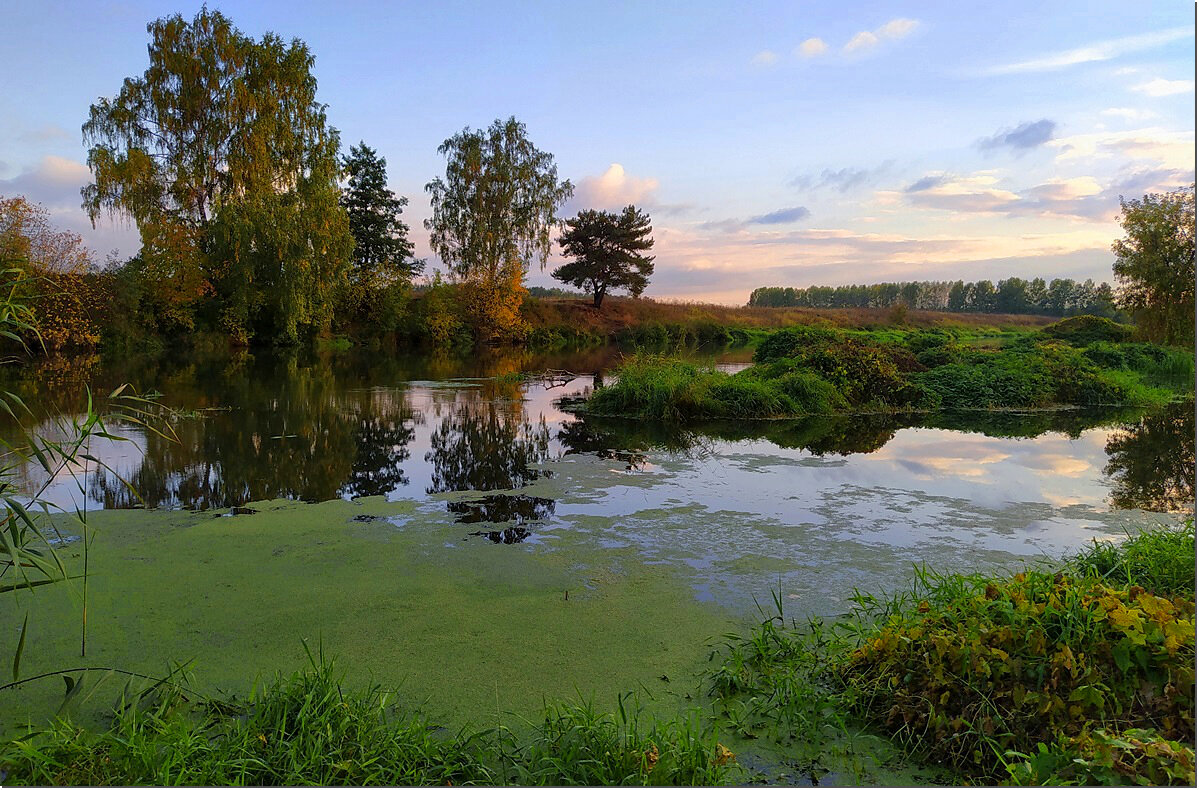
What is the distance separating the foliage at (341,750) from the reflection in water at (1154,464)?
600cm

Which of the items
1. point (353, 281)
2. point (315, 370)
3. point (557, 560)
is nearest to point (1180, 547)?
point (557, 560)

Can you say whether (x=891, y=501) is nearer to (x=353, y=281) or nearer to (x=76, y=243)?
(x=76, y=243)

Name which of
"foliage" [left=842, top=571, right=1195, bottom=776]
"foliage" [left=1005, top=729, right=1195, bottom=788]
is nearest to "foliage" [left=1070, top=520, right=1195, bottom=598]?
"foliage" [left=842, top=571, right=1195, bottom=776]

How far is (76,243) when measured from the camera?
22.2 meters

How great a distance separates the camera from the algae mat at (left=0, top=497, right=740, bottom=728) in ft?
10.4

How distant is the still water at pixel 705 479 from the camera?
204 inches

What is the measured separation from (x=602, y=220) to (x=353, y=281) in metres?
16.1

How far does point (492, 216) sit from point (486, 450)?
30652 mm

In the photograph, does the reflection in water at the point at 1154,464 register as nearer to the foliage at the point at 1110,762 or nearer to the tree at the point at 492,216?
the foliage at the point at 1110,762

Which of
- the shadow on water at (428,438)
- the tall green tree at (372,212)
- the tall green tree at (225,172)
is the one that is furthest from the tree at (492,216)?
the shadow on water at (428,438)

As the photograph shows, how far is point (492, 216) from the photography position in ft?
124

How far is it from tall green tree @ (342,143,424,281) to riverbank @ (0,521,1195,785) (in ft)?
118

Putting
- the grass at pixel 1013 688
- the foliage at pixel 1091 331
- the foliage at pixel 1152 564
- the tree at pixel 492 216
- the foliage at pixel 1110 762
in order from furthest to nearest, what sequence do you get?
the tree at pixel 492 216
the foliage at pixel 1091 331
the foliage at pixel 1152 564
the grass at pixel 1013 688
the foliage at pixel 1110 762

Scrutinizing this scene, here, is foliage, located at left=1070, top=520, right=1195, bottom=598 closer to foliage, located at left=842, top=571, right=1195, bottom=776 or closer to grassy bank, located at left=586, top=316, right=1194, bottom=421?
foliage, located at left=842, top=571, right=1195, bottom=776
